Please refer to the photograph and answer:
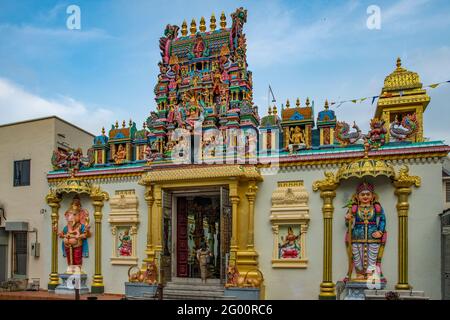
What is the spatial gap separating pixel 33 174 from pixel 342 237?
11864mm

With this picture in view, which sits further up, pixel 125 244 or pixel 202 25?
pixel 202 25

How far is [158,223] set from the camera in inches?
615

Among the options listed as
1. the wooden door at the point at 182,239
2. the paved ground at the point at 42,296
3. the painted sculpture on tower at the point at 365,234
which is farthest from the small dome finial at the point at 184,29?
the paved ground at the point at 42,296

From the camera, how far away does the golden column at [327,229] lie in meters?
13.5

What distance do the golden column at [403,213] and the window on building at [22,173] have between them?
1348 cm

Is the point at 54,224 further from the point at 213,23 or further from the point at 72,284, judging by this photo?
the point at 213,23

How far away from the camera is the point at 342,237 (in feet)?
44.7

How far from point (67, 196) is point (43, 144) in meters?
2.51

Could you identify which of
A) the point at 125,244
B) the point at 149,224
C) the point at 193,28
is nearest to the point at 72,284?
the point at 125,244

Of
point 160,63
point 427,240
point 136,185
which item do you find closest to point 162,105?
point 160,63

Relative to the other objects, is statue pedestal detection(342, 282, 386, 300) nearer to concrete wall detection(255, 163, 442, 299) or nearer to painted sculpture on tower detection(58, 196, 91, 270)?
concrete wall detection(255, 163, 442, 299)

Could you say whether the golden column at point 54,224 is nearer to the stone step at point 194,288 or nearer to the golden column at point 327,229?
the stone step at point 194,288
